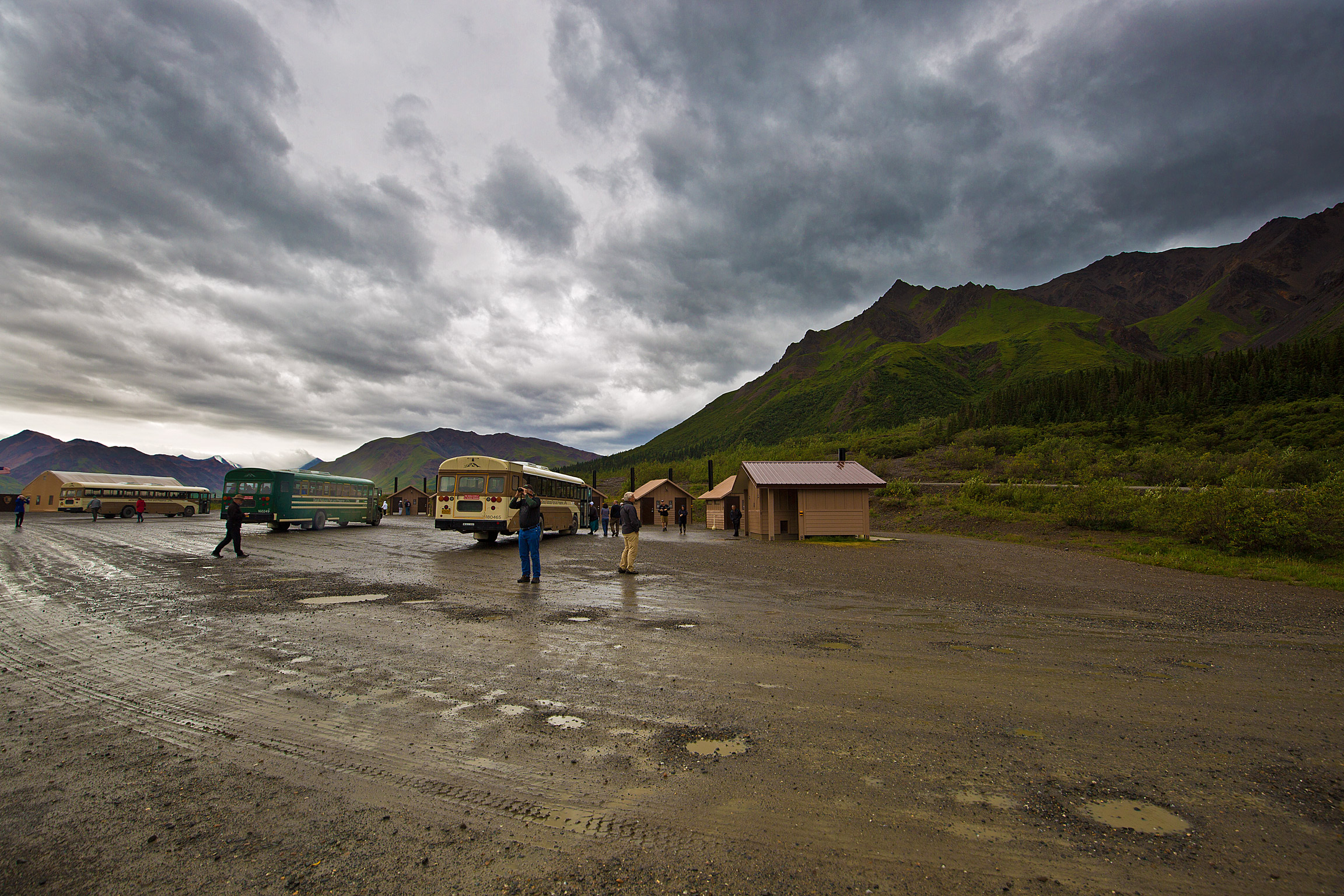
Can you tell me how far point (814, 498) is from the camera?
2655 centimetres

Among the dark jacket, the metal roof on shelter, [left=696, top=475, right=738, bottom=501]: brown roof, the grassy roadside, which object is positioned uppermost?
the metal roof on shelter

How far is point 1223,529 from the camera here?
59.2 feet

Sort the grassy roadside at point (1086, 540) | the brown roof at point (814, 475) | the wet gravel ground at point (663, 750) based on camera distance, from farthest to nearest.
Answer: the brown roof at point (814, 475)
the grassy roadside at point (1086, 540)
the wet gravel ground at point (663, 750)

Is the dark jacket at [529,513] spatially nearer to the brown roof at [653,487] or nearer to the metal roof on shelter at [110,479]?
the brown roof at [653,487]

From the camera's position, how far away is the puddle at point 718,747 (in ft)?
12.2

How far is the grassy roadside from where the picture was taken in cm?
1392

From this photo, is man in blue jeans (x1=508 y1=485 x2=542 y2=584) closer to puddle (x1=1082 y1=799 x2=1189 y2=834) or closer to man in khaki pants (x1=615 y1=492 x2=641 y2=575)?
man in khaki pants (x1=615 y1=492 x2=641 y2=575)

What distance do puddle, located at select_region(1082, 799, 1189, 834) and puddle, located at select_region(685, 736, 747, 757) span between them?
1.97 meters

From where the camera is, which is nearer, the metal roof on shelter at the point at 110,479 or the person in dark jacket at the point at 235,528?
the person in dark jacket at the point at 235,528

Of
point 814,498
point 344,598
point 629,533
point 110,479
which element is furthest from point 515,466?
point 110,479

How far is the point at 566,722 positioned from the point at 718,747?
1232mm

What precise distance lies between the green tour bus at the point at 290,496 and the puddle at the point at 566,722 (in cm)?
2561

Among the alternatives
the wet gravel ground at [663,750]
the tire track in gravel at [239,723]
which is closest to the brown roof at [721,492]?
the wet gravel ground at [663,750]

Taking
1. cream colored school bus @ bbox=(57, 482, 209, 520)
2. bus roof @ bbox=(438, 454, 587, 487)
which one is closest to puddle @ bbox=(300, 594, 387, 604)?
bus roof @ bbox=(438, 454, 587, 487)
